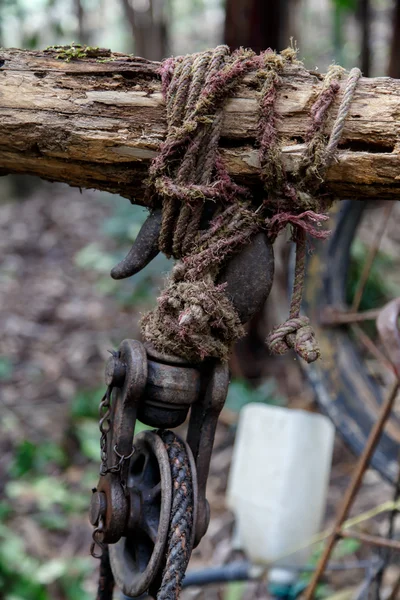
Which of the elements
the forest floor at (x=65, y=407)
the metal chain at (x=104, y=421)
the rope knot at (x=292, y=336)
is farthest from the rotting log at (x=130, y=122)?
the forest floor at (x=65, y=407)

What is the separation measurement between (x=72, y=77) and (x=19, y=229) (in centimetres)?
392

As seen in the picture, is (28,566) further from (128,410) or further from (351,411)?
(128,410)

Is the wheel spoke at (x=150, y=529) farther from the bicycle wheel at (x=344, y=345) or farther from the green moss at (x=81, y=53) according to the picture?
the bicycle wheel at (x=344, y=345)

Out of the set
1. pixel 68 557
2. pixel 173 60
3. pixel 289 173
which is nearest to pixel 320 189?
pixel 289 173

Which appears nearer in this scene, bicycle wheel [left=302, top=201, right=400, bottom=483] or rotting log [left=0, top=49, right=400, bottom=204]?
rotting log [left=0, top=49, right=400, bottom=204]

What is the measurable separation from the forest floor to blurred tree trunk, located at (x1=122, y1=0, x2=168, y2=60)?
1.36 metres

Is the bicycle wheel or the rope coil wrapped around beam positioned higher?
the rope coil wrapped around beam

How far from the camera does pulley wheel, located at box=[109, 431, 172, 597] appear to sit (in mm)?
806

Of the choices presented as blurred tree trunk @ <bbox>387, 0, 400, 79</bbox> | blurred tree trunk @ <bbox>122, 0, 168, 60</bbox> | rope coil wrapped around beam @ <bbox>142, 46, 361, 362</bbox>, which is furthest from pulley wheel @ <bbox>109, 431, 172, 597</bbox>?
blurred tree trunk @ <bbox>122, 0, 168, 60</bbox>

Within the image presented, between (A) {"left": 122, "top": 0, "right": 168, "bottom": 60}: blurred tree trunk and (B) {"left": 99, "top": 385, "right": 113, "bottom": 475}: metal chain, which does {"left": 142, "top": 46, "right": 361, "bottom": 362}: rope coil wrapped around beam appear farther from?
(A) {"left": 122, "top": 0, "right": 168, "bottom": 60}: blurred tree trunk

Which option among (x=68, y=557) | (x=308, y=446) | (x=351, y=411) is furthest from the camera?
(x=308, y=446)

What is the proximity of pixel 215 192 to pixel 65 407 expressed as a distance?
2.36m

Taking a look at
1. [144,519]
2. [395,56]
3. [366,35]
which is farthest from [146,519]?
[366,35]

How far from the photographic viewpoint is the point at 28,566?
2137mm
